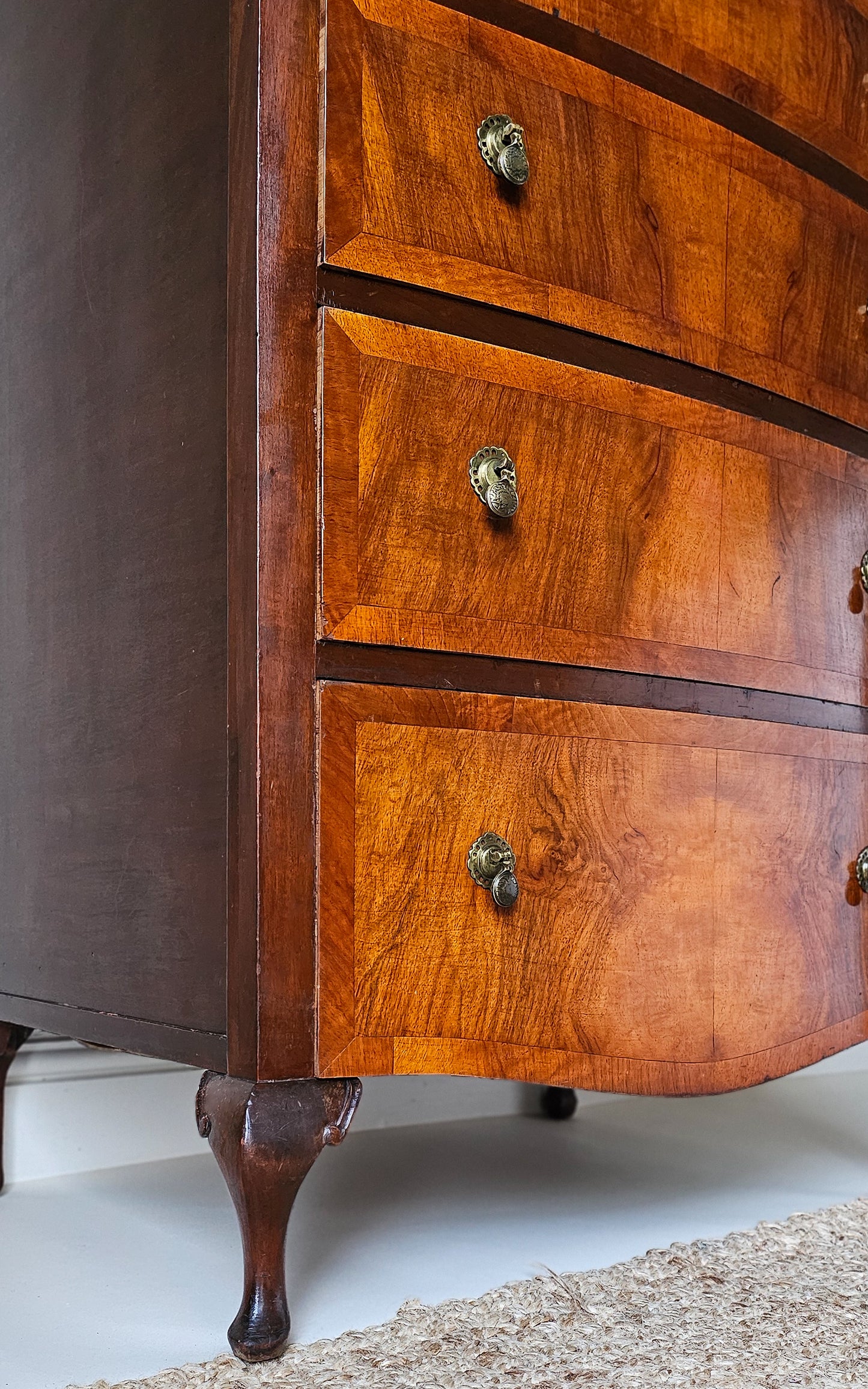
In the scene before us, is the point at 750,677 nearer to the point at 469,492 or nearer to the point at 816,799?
the point at 816,799

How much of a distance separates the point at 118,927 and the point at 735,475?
0.55m

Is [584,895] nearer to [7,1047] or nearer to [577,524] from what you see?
[577,524]

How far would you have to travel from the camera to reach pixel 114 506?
0.92 m

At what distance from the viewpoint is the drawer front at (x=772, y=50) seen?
942mm

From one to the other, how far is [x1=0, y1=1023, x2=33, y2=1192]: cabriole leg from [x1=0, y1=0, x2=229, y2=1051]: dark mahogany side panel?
12 centimetres

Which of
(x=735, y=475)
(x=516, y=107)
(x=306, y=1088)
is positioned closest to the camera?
(x=306, y=1088)

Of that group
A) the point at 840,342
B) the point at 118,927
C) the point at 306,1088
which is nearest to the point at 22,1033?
the point at 118,927

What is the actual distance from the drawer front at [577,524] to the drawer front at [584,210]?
5 centimetres

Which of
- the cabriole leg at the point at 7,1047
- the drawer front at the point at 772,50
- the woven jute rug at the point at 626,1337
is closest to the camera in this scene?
the woven jute rug at the point at 626,1337

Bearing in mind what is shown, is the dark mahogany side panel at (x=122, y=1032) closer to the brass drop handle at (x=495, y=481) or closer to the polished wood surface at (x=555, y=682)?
the polished wood surface at (x=555, y=682)

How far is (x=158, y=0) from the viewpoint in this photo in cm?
89

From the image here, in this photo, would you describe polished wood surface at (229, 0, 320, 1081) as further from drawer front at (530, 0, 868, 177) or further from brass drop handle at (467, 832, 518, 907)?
drawer front at (530, 0, 868, 177)

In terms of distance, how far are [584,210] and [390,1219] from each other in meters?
0.79

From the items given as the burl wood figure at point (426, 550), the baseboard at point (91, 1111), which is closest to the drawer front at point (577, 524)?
the burl wood figure at point (426, 550)
